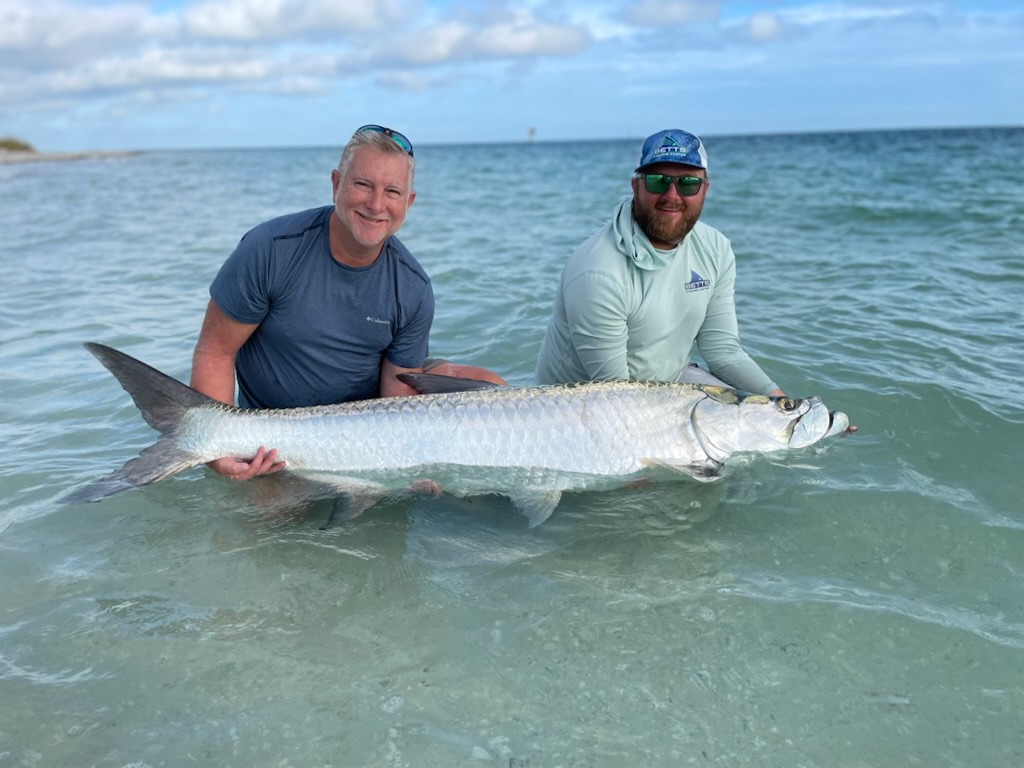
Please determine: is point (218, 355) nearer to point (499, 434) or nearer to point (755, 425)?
point (499, 434)

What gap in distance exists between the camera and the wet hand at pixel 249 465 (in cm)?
361

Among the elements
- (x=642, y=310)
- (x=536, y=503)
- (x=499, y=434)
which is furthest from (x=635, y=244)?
(x=536, y=503)

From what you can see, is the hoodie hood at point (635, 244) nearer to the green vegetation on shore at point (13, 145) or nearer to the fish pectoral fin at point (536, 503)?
the fish pectoral fin at point (536, 503)

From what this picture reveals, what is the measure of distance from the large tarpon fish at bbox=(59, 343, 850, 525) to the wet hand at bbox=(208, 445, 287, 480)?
1.5 inches

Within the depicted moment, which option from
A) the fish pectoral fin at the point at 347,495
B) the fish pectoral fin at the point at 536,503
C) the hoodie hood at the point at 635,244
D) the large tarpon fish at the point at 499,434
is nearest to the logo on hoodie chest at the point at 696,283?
the hoodie hood at the point at 635,244

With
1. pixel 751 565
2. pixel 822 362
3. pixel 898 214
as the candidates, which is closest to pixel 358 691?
pixel 751 565

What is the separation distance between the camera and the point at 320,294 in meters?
3.81

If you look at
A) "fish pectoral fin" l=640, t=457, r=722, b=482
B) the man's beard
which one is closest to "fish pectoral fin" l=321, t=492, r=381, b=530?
"fish pectoral fin" l=640, t=457, r=722, b=482

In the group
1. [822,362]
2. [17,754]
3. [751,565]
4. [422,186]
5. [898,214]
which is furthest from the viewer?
[422,186]

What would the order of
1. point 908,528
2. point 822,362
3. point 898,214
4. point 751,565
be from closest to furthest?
1. point 751,565
2. point 908,528
3. point 822,362
4. point 898,214

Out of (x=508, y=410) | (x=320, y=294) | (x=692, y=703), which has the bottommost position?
(x=692, y=703)

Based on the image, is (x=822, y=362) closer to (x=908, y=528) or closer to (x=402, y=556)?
(x=908, y=528)

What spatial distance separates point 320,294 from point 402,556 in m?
1.30

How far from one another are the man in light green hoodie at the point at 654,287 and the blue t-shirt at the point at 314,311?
0.80 meters
